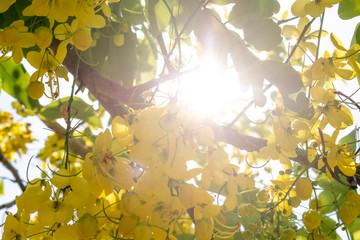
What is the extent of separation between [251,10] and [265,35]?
0.06m

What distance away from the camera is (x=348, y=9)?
0.68 meters

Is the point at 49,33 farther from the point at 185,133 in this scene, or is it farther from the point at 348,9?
the point at 348,9

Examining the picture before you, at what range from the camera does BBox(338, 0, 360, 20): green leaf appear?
2.20 feet

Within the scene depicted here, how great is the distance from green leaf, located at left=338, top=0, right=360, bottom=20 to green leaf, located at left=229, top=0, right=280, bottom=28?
0.62 feet

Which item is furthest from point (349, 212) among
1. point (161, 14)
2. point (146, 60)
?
point (146, 60)

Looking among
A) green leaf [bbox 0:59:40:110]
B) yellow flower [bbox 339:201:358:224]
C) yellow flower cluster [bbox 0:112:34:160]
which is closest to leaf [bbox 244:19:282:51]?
yellow flower [bbox 339:201:358:224]

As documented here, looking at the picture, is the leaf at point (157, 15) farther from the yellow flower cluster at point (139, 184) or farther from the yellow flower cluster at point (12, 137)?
the yellow flower cluster at point (12, 137)

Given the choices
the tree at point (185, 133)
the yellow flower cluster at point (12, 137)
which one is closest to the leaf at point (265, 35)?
the tree at point (185, 133)

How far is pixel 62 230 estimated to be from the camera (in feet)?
1.43

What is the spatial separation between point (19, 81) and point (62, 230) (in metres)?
0.61

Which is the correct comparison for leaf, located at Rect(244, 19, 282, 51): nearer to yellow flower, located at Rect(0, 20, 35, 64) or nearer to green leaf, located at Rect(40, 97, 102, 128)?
yellow flower, located at Rect(0, 20, 35, 64)

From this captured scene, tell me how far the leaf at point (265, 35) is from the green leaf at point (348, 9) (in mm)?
211

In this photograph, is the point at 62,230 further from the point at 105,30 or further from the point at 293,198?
the point at 105,30

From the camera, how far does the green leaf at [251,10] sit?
575 mm
